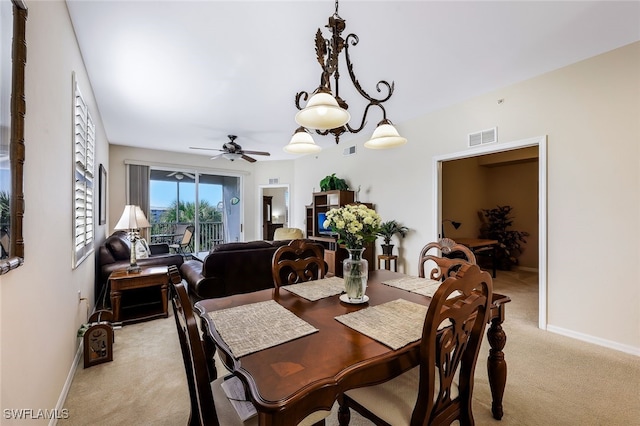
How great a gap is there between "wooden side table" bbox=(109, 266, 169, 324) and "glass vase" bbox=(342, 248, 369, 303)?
2326 millimetres

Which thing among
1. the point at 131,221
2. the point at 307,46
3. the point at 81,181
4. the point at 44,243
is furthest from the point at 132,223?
the point at 307,46

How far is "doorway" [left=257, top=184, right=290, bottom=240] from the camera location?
7.76 m

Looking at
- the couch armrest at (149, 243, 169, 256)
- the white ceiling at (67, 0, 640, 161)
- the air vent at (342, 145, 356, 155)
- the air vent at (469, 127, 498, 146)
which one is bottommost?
the couch armrest at (149, 243, 169, 256)

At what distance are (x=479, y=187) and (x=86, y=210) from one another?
738 cm

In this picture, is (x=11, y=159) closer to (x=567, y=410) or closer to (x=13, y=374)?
(x=13, y=374)

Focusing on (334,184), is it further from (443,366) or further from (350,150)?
(443,366)

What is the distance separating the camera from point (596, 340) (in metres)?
2.64

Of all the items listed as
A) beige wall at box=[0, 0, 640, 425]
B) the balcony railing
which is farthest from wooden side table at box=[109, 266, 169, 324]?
the balcony railing

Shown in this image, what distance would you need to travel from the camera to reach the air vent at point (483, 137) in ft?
11.0

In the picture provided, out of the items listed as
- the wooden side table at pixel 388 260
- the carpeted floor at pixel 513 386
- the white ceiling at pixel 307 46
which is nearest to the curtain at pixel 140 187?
the white ceiling at pixel 307 46

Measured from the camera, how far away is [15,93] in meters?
1.11

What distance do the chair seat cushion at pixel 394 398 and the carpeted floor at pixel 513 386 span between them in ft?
2.04

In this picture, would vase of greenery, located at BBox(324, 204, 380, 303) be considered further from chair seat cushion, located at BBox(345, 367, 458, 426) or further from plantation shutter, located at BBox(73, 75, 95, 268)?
plantation shutter, located at BBox(73, 75, 95, 268)

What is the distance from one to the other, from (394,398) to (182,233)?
21.6 ft
